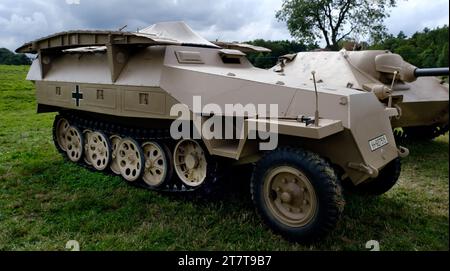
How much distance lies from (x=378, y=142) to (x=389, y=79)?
11.7 ft

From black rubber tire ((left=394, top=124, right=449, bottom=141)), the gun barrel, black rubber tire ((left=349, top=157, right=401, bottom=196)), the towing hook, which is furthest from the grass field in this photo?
black rubber tire ((left=394, top=124, right=449, bottom=141))

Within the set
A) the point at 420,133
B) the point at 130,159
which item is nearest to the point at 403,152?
the point at 130,159

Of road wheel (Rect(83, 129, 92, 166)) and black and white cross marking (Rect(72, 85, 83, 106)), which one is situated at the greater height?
black and white cross marking (Rect(72, 85, 83, 106))

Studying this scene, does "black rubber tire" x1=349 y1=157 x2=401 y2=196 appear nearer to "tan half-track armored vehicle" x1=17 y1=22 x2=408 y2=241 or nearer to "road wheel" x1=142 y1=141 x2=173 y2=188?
"tan half-track armored vehicle" x1=17 y1=22 x2=408 y2=241

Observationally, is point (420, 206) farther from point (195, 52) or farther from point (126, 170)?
point (126, 170)

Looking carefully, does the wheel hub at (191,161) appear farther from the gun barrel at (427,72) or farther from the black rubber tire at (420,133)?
the black rubber tire at (420,133)

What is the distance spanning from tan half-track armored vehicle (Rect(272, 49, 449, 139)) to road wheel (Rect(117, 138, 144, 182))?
276 cm

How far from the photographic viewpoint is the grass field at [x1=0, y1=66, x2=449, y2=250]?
380 centimetres

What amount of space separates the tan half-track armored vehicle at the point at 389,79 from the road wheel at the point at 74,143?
330 centimetres

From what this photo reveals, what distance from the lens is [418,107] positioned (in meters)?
6.98

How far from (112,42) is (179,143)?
4.68ft

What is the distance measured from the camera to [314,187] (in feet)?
11.2

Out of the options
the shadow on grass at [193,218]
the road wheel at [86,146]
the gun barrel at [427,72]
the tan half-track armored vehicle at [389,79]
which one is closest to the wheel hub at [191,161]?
the shadow on grass at [193,218]

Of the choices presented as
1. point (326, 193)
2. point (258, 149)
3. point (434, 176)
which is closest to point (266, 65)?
point (434, 176)
